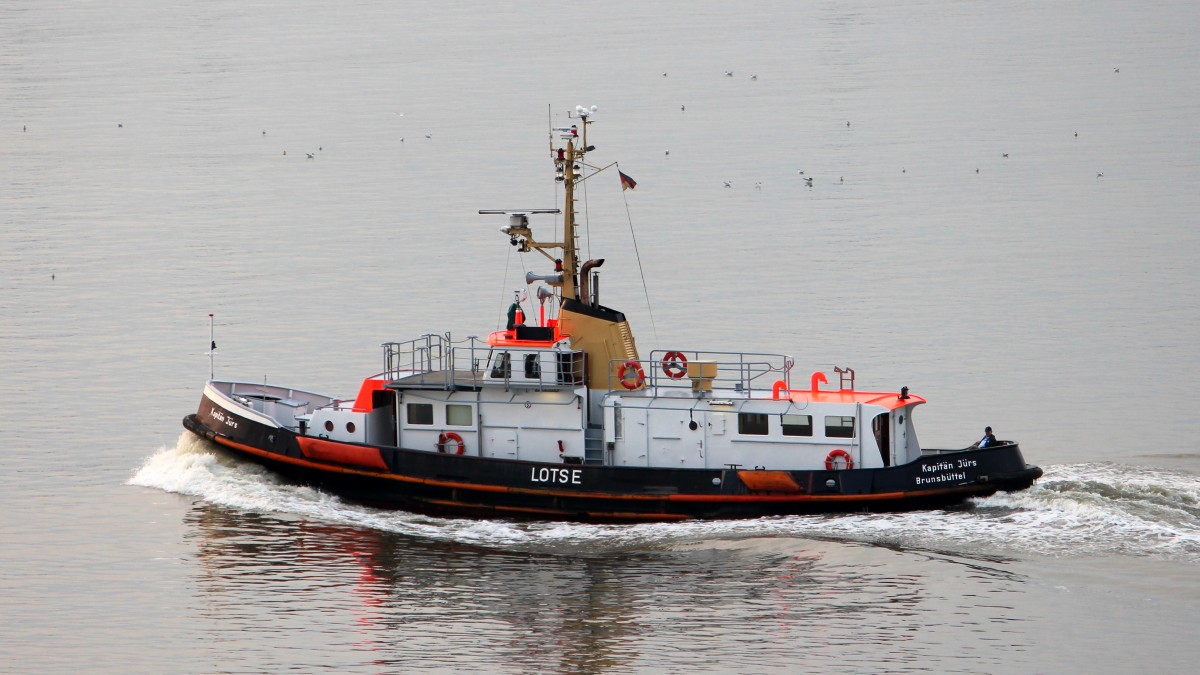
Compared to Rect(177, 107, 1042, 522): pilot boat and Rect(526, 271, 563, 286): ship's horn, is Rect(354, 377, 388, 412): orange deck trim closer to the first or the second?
Rect(177, 107, 1042, 522): pilot boat

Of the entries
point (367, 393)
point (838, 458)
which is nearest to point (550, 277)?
point (367, 393)

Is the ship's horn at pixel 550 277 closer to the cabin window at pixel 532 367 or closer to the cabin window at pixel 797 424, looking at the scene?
the cabin window at pixel 532 367

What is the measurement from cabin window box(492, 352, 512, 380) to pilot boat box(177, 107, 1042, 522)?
3 centimetres

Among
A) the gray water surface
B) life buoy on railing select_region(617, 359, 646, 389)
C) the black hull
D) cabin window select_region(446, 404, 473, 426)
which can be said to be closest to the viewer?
the gray water surface

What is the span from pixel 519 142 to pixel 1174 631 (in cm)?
5043

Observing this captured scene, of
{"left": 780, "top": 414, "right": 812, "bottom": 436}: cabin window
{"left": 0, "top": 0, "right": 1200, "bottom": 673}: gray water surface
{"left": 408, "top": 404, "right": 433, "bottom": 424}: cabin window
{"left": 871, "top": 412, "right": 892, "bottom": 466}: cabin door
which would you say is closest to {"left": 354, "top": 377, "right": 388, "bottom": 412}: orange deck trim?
{"left": 408, "top": 404, "right": 433, "bottom": 424}: cabin window

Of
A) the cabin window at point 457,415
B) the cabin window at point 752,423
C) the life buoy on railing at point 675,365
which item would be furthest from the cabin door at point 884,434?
the cabin window at point 457,415

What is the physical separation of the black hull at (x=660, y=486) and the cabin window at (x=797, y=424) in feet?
2.77

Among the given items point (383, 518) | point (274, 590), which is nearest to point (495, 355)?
point (383, 518)

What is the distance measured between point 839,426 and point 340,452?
351 inches

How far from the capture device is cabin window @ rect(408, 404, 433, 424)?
2845 centimetres

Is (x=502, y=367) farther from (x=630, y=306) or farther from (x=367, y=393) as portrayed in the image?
(x=630, y=306)

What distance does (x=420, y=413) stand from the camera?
2852 centimetres

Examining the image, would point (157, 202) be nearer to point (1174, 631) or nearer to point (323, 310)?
point (323, 310)
